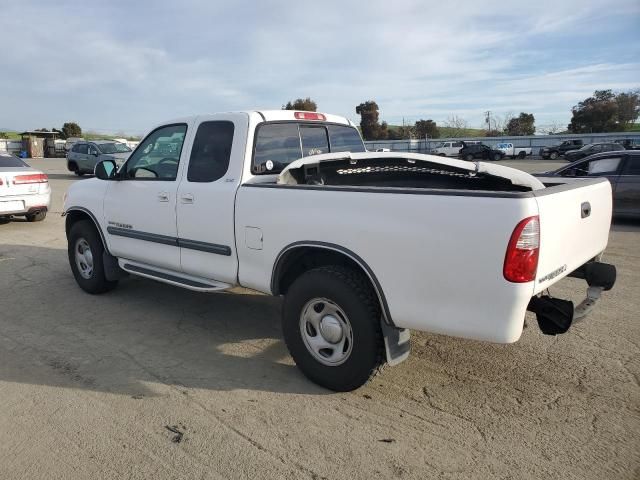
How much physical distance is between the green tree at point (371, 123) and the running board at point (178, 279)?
69.3 metres

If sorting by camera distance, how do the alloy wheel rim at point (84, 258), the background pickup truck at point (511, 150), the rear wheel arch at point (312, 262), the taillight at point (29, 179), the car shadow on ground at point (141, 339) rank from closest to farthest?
the rear wheel arch at point (312, 262) → the car shadow on ground at point (141, 339) → the alloy wheel rim at point (84, 258) → the taillight at point (29, 179) → the background pickup truck at point (511, 150)

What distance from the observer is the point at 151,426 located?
3.17m

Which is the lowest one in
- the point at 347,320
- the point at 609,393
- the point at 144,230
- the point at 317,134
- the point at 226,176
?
the point at 609,393

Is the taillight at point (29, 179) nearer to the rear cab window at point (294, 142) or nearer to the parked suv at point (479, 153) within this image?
the rear cab window at point (294, 142)

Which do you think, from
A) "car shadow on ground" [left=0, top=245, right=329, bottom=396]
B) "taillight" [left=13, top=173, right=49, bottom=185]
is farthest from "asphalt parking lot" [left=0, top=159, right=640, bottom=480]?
"taillight" [left=13, top=173, right=49, bottom=185]

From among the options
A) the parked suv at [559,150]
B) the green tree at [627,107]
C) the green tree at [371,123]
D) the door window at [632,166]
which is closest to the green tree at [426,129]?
the green tree at [371,123]

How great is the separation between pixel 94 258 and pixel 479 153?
4192cm

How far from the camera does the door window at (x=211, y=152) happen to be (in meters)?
4.25

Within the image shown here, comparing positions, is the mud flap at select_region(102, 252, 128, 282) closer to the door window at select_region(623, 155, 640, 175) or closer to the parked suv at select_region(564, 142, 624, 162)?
the door window at select_region(623, 155, 640, 175)

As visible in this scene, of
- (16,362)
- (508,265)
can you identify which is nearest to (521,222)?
(508,265)

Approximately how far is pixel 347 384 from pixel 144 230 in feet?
8.67

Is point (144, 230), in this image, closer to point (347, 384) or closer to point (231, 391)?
point (231, 391)

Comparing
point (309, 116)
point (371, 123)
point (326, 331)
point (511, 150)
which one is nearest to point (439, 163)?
point (326, 331)

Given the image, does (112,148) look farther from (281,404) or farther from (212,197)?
(281,404)
